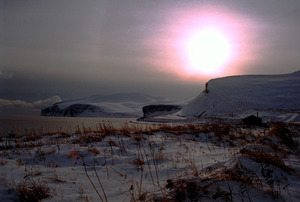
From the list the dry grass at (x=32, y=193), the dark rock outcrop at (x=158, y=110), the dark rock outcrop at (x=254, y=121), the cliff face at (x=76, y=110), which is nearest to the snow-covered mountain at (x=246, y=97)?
the dark rock outcrop at (x=254, y=121)

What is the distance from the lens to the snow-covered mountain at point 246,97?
117 ft

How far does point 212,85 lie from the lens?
4978 centimetres

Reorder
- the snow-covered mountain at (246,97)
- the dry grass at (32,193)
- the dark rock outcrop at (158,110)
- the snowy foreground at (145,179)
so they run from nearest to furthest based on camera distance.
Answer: the snowy foreground at (145,179), the dry grass at (32,193), the snow-covered mountain at (246,97), the dark rock outcrop at (158,110)

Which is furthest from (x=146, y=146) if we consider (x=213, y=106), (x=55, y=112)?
(x=55, y=112)

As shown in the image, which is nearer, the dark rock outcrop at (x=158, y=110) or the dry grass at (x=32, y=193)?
the dry grass at (x=32, y=193)

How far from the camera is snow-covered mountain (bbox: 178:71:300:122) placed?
35562 millimetres

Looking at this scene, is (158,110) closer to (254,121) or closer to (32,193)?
(254,121)

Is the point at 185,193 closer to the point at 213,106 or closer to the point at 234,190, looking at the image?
the point at 234,190

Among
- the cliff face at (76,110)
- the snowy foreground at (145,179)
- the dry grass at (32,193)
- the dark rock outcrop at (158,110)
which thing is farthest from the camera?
the cliff face at (76,110)

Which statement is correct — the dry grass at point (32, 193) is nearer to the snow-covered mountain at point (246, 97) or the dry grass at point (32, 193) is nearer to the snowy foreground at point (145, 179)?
the snowy foreground at point (145, 179)

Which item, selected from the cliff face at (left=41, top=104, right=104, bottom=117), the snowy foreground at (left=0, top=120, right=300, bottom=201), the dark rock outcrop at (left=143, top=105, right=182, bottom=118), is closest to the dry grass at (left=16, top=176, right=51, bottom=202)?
the snowy foreground at (left=0, top=120, right=300, bottom=201)

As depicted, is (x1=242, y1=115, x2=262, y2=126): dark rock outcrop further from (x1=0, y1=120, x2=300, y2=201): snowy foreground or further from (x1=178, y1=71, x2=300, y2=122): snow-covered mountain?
(x1=0, y1=120, x2=300, y2=201): snowy foreground

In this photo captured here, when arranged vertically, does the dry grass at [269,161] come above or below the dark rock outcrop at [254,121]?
above

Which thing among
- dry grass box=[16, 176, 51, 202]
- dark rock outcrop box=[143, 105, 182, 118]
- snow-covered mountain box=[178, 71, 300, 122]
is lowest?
dark rock outcrop box=[143, 105, 182, 118]
